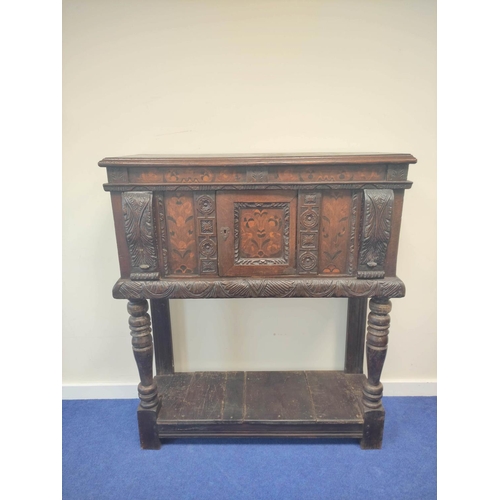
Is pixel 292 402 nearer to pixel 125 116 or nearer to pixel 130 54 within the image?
pixel 125 116

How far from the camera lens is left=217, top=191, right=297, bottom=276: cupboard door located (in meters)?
1.23

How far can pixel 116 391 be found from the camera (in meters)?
1.88

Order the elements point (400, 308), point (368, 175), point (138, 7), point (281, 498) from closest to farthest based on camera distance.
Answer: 1. point (368, 175)
2. point (281, 498)
3. point (138, 7)
4. point (400, 308)

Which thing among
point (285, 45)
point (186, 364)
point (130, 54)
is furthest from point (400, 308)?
point (130, 54)

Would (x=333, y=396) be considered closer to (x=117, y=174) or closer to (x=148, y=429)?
(x=148, y=429)

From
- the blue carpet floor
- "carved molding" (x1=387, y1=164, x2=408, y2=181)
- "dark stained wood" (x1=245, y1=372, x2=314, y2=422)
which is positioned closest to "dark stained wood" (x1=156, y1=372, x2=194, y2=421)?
the blue carpet floor

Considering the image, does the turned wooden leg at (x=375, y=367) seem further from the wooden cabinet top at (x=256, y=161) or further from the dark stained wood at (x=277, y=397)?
the wooden cabinet top at (x=256, y=161)

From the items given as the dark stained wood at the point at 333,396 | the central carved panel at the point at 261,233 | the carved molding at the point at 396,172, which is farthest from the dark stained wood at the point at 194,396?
the carved molding at the point at 396,172

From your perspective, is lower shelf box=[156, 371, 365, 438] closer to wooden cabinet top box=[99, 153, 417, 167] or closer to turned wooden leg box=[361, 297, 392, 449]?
turned wooden leg box=[361, 297, 392, 449]

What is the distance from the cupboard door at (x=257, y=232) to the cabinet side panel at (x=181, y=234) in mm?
100

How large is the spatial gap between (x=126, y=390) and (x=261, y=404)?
79 centimetres

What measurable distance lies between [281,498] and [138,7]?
82.2 inches

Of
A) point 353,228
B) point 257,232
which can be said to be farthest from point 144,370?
point 353,228

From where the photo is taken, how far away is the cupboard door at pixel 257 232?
1226 millimetres
